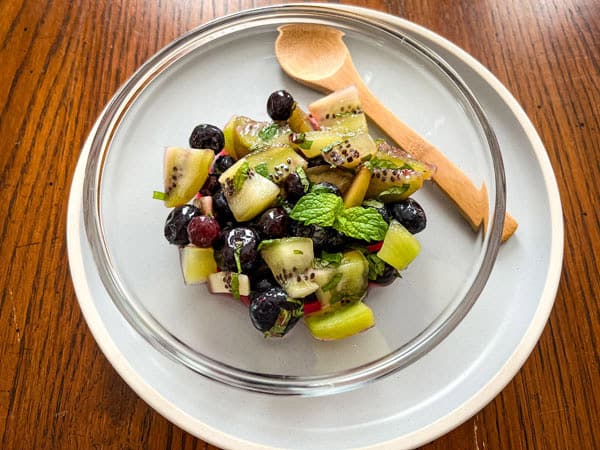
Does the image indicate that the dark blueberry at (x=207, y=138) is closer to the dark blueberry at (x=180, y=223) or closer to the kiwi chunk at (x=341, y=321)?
the dark blueberry at (x=180, y=223)

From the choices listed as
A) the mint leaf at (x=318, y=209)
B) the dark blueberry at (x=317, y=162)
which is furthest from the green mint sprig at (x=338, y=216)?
the dark blueberry at (x=317, y=162)

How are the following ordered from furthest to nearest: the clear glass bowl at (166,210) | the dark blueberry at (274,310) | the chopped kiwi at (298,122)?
1. the chopped kiwi at (298,122)
2. the clear glass bowl at (166,210)
3. the dark blueberry at (274,310)

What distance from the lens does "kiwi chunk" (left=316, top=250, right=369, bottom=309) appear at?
3.71ft

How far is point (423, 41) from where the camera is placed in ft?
4.78

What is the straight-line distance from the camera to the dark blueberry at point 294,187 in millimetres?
1163

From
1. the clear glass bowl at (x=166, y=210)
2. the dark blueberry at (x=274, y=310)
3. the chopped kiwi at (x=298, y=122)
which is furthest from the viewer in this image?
the chopped kiwi at (x=298, y=122)

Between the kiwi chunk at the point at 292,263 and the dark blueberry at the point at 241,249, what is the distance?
2 centimetres

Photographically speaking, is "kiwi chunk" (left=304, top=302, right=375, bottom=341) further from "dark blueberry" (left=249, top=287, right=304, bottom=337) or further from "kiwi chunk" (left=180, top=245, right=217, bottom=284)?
"kiwi chunk" (left=180, top=245, right=217, bottom=284)

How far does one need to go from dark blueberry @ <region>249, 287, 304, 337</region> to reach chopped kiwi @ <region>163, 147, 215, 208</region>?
10.5 inches

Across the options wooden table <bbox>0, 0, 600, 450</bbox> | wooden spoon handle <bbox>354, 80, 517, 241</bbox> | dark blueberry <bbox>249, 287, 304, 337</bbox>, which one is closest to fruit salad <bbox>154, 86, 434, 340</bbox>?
dark blueberry <bbox>249, 287, 304, 337</bbox>

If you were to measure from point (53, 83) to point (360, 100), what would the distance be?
0.80 meters

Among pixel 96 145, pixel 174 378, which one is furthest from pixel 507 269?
pixel 96 145

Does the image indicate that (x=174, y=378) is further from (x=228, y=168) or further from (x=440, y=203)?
(x=440, y=203)

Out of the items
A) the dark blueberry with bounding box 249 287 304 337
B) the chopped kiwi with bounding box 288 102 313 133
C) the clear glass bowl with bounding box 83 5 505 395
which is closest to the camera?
the dark blueberry with bounding box 249 287 304 337
